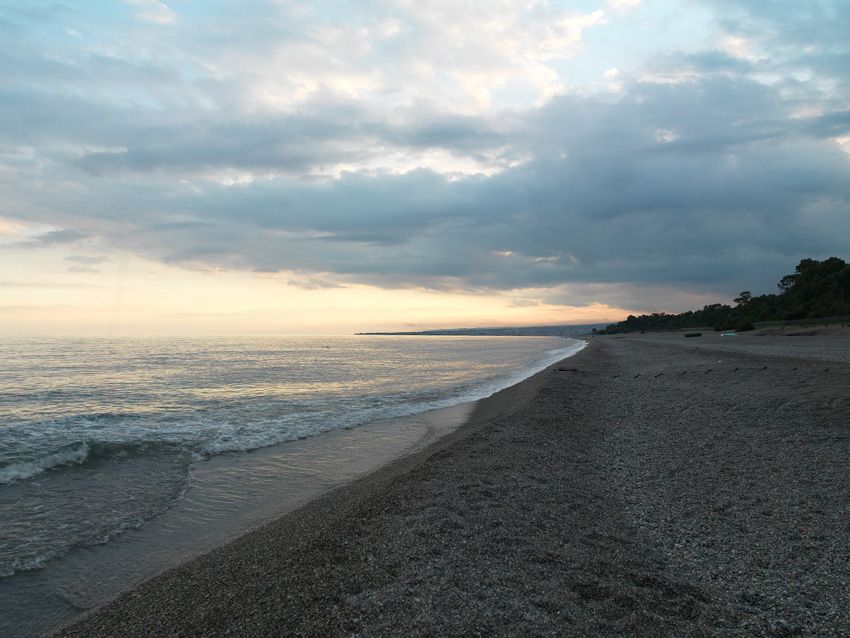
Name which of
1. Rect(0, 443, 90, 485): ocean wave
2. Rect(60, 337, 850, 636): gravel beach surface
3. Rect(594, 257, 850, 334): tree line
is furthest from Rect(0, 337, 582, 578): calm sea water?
Rect(594, 257, 850, 334): tree line

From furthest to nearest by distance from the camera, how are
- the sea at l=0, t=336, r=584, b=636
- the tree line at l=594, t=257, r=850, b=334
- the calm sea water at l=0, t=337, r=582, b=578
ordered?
the tree line at l=594, t=257, r=850, b=334
the calm sea water at l=0, t=337, r=582, b=578
the sea at l=0, t=336, r=584, b=636

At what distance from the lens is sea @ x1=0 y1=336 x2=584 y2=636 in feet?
21.4

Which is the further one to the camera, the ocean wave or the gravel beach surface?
the ocean wave

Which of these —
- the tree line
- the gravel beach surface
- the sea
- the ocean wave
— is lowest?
the sea

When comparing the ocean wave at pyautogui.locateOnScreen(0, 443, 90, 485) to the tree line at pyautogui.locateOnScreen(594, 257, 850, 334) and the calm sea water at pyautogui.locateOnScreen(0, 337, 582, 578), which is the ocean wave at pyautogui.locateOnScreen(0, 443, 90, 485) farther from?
the tree line at pyautogui.locateOnScreen(594, 257, 850, 334)

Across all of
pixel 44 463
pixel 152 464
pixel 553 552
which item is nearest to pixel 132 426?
pixel 44 463

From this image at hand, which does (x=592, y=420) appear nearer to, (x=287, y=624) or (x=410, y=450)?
(x=410, y=450)

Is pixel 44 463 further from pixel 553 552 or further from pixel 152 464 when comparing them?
pixel 553 552

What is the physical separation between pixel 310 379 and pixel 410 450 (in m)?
20.9

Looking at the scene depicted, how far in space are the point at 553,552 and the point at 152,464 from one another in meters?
10.4

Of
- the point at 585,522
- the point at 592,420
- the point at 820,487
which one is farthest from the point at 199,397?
the point at 820,487

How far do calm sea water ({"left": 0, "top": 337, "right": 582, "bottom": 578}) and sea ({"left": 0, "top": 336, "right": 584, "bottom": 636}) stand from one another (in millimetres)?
51

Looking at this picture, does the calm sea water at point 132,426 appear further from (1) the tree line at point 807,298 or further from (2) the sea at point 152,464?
(1) the tree line at point 807,298

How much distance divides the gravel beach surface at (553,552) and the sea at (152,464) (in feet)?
4.00
